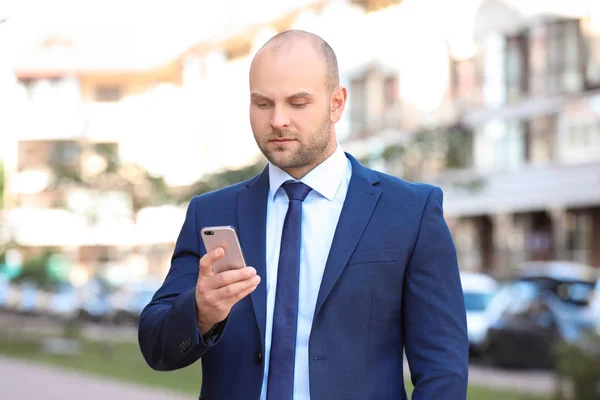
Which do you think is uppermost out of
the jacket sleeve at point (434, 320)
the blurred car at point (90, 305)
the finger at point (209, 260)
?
the finger at point (209, 260)

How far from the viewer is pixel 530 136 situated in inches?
1506

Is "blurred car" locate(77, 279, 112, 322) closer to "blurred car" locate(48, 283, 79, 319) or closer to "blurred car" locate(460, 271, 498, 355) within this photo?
"blurred car" locate(48, 283, 79, 319)

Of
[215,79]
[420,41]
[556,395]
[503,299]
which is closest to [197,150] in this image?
[215,79]

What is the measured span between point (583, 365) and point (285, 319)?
9187 mm

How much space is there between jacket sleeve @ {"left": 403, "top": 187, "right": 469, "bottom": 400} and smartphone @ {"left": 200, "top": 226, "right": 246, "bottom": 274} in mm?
528

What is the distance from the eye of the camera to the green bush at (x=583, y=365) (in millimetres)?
11594

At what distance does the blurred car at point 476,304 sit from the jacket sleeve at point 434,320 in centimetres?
1694

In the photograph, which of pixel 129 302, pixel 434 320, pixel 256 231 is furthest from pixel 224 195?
pixel 129 302

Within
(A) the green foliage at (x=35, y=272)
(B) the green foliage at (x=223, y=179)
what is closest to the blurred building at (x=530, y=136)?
(B) the green foliage at (x=223, y=179)

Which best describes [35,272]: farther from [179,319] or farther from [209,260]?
[209,260]

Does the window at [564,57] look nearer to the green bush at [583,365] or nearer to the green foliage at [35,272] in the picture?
the green foliage at [35,272]

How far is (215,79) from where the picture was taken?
2366 inches

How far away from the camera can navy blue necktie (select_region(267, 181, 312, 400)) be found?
9.86 feet

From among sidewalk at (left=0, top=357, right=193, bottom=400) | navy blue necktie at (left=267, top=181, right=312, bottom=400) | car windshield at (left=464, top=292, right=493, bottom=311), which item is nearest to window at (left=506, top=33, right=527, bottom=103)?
car windshield at (left=464, top=292, right=493, bottom=311)
